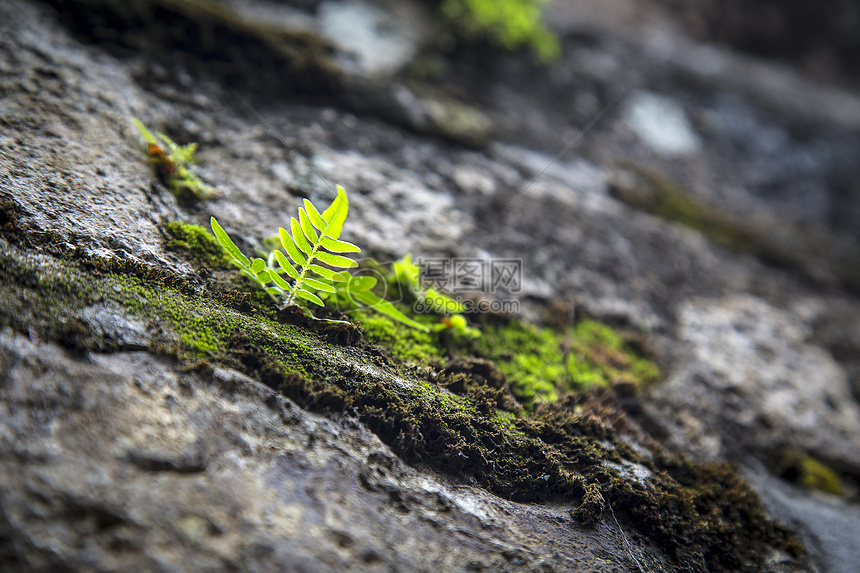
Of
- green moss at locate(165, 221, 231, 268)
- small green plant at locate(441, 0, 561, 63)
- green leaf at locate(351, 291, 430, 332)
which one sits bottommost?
green moss at locate(165, 221, 231, 268)

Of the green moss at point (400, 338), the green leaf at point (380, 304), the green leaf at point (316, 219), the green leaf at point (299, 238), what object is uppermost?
the green leaf at point (316, 219)

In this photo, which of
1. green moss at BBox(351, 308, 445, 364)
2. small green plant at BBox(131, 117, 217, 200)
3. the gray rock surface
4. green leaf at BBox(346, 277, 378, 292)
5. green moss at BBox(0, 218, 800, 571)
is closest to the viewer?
the gray rock surface

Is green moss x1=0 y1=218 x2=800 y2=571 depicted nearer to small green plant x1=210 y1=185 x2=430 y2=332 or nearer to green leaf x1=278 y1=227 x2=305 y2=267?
small green plant x1=210 y1=185 x2=430 y2=332

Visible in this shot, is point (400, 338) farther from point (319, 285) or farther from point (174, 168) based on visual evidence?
→ point (174, 168)

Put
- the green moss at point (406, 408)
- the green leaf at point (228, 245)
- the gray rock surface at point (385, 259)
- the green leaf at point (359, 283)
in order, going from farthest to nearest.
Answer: the green leaf at point (359, 283)
the green leaf at point (228, 245)
the green moss at point (406, 408)
the gray rock surface at point (385, 259)

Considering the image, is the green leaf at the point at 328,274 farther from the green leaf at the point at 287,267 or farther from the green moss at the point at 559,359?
the green moss at the point at 559,359

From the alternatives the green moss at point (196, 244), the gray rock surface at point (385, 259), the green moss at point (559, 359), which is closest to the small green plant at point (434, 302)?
the green moss at point (559, 359)

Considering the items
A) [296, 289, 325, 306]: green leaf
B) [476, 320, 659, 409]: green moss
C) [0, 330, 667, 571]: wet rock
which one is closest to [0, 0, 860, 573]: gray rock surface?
[0, 330, 667, 571]: wet rock
